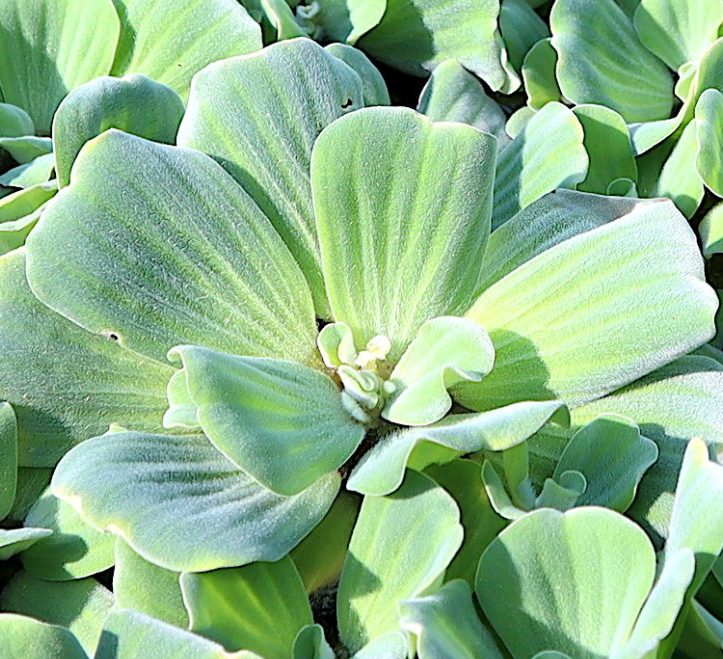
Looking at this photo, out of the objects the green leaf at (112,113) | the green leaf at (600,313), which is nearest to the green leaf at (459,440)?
the green leaf at (600,313)

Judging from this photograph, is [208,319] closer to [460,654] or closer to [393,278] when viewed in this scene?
[393,278]

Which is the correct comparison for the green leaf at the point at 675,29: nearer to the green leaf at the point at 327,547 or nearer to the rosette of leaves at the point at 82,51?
the rosette of leaves at the point at 82,51

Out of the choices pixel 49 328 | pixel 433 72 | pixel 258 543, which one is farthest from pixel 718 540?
pixel 433 72

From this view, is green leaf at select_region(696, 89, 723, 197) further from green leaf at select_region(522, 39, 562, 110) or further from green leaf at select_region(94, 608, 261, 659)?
green leaf at select_region(94, 608, 261, 659)

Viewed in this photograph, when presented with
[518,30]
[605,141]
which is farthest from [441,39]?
[605,141]

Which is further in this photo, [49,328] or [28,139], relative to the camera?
[28,139]

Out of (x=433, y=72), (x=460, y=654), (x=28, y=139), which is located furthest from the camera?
(x=433, y=72)

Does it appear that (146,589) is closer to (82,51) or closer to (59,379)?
(59,379)

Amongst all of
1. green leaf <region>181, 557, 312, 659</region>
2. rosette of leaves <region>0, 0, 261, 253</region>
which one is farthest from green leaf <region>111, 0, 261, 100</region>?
green leaf <region>181, 557, 312, 659</region>
